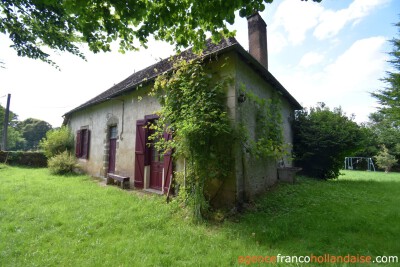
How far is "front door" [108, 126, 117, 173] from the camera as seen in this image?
976 centimetres

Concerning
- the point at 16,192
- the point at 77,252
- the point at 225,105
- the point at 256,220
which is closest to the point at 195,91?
the point at 225,105

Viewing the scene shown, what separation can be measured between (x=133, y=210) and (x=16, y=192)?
466 centimetres

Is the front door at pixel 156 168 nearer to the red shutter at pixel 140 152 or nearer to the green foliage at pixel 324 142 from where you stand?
the red shutter at pixel 140 152

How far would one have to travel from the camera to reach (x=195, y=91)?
213 inches

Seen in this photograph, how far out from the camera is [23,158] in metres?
15.6

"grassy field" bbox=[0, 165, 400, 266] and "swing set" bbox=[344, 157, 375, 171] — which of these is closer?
"grassy field" bbox=[0, 165, 400, 266]

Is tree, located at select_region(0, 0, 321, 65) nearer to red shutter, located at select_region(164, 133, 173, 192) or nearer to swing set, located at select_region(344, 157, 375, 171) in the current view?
red shutter, located at select_region(164, 133, 173, 192)

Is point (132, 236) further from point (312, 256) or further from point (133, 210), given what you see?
point (312, 256)

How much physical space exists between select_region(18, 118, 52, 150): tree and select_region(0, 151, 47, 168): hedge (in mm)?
34317

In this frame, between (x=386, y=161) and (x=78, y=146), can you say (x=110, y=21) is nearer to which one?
(x=78, y=146)

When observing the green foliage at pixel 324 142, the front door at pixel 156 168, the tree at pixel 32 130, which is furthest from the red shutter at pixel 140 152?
the tree at pixel 32 130

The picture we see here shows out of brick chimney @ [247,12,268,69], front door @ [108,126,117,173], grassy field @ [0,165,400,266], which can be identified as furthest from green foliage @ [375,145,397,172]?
front door @ [108,126,117,173]

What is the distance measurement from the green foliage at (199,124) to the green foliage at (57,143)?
10.7 meters

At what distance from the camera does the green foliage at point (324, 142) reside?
387 inches
